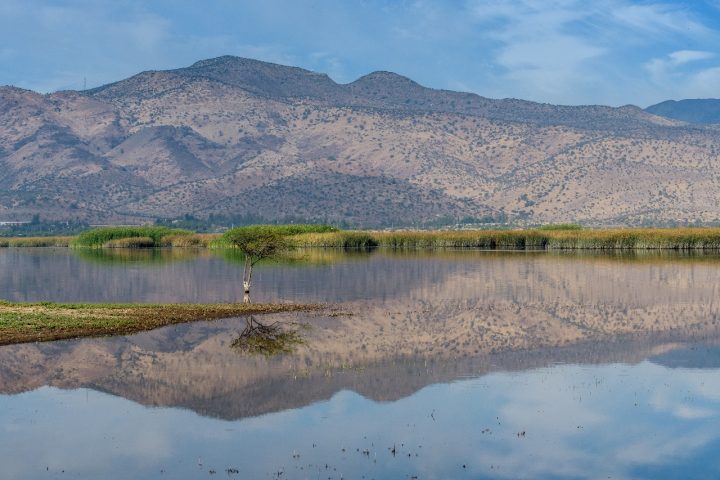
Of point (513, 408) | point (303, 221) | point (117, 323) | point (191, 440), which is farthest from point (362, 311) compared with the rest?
point (303, 221)

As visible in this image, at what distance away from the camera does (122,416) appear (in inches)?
687

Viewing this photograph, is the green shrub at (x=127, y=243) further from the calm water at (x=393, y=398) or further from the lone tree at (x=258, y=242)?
the calm water at (x=393, y=398)

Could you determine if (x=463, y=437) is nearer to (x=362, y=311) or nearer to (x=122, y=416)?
(x=122, y=416)

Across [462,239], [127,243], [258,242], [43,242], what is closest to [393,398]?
[258,242]

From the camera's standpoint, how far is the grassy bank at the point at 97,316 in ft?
84.2

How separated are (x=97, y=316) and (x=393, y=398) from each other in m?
13.3

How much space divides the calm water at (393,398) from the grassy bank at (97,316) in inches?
44.6

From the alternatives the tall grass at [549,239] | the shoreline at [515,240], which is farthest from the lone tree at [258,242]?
the tall grass at [549,239]

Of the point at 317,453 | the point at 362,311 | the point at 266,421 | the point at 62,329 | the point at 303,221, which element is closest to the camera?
the point at 317,453

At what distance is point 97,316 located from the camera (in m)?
29.2

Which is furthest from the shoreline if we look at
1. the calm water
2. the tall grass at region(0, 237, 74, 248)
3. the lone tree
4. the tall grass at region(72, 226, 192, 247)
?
the calm water

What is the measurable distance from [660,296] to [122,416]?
2515cm

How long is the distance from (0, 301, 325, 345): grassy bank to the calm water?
1.13 metres

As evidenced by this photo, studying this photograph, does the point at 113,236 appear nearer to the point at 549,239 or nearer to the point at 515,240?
the point at 515,240
